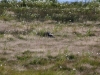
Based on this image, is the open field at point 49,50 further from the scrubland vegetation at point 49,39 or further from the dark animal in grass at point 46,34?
the dark animal in grass at point 46,34

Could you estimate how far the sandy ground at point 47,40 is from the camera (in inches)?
584

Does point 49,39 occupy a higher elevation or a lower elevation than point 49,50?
lower

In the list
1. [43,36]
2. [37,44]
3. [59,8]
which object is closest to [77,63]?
[37,44]

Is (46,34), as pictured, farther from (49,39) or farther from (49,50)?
(49,50)

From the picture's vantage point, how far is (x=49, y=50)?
14.7m

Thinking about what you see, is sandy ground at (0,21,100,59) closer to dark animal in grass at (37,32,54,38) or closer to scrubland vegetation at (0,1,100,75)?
scrubland vegetation at (0,1,100,75)

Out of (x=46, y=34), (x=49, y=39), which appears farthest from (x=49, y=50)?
(x=46, y=34)

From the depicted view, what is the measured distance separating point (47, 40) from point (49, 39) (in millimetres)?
318

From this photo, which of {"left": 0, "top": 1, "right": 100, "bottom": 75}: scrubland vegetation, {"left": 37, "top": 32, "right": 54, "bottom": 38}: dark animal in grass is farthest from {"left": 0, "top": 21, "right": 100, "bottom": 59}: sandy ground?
{"left": 37, "top": 32, "right": 54, "bottom": 38}: dark animal in grass

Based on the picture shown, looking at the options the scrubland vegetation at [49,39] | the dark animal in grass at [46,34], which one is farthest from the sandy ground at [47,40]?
the dark animal in grass at [46,34]

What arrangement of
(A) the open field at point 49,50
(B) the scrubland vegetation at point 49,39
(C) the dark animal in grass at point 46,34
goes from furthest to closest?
(C) the dark animal in grass at point 46,34 < (B) the scrubland vegetation at point 49,39 < (A) the open field at point 49,50

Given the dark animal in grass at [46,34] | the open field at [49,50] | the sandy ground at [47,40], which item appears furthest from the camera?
the dark animal in grass at [46,34]

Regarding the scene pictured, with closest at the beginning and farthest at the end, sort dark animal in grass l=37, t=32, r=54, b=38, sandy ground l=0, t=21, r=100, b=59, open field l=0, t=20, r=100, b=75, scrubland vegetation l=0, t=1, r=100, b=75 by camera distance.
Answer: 1. open field l=0, t=20, r=100, b=75
2. scrubland vegetation l=0, t=1, r=100, b=75
3. sandy ground l=0, t=21, r=100, b=59
4. dark animal in grass l=37, t=32, r=54, b=38

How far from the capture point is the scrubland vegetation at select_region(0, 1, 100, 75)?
12430 mm
